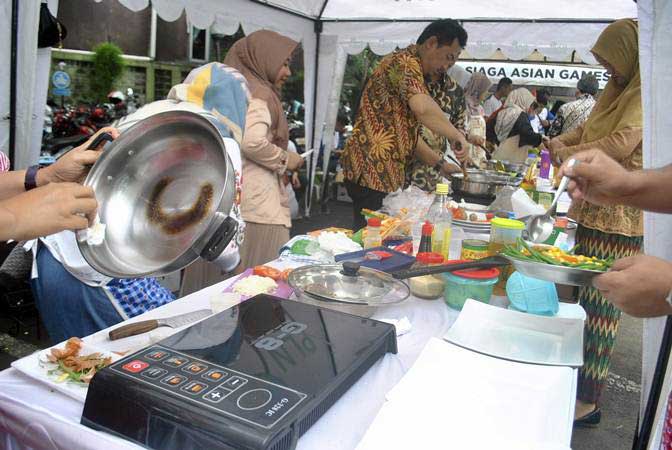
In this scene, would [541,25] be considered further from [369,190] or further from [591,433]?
[591,433]

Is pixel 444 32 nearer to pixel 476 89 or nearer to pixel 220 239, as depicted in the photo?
pixel 220 239

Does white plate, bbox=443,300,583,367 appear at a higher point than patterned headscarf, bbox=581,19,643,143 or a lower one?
lower

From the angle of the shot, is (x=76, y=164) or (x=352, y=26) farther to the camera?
(x=352, y=26)

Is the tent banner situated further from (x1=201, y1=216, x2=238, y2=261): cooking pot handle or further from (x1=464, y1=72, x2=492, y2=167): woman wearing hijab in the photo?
(x1=201, y1=216, x2=238, y2=261): cooking pot handle

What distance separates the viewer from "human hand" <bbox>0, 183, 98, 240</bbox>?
2.88 feet

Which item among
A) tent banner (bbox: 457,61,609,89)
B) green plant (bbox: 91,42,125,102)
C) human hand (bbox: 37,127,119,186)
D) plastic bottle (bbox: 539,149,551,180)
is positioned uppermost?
tent banner (bbox: 457,61,609,89)

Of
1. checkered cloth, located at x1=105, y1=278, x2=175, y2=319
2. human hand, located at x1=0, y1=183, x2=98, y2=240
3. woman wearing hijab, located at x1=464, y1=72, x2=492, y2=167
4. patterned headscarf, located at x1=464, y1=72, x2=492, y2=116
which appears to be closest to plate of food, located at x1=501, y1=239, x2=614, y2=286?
human hand, located at x1=0, y1=183, x2=98, y2=240

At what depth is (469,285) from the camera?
1494mm

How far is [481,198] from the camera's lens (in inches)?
125

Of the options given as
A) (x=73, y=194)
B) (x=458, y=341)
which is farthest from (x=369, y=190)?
(x=73, y=194)

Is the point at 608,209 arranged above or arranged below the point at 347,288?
above

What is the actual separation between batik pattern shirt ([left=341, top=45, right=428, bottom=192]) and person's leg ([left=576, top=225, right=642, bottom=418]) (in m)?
1.07

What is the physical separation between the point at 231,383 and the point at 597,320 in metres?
2.09

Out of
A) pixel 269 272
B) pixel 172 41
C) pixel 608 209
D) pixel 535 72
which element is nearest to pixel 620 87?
pixel 608 209
